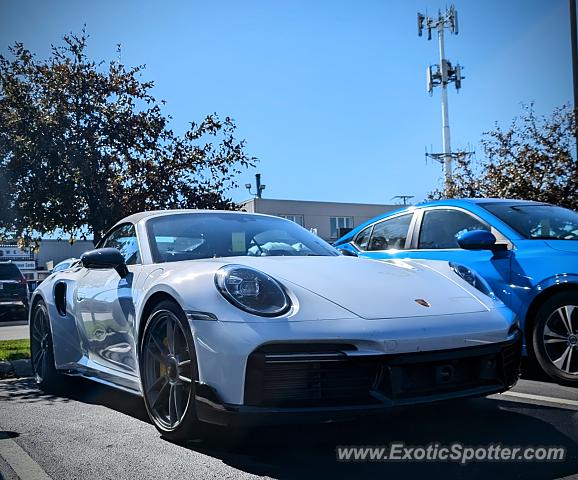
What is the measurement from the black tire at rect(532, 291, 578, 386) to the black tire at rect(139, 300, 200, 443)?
2.73m

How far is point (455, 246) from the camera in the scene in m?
5.91

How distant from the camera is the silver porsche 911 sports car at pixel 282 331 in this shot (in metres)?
3.11

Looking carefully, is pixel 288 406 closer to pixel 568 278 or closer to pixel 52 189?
pixel 568 278

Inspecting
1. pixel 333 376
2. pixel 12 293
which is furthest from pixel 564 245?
pixel 12 293

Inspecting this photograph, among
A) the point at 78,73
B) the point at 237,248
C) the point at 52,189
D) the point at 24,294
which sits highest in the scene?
the point at 78,73

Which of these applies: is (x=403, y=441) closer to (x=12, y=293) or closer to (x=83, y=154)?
(x=83, y=154)

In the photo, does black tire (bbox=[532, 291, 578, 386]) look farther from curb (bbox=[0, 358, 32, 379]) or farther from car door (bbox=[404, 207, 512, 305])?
curb (bbox=[0, 358, 32, 379])

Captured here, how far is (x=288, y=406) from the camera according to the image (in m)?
3.09

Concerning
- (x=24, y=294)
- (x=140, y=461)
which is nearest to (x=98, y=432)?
(x=140, y=461)

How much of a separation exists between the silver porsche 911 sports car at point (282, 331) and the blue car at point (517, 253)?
71cm

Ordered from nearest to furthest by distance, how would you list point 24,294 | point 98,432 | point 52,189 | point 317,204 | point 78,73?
point 98,432
point 52,189
point 78,73
point 24,294
point 317,204

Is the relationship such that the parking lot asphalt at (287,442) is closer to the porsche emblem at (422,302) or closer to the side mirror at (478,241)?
the porsche emblem at (422,302)

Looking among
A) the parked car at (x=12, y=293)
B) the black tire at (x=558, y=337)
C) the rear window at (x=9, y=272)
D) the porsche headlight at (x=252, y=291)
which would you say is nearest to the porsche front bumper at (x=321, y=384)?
the porsche headlight at (x=252, y=291)

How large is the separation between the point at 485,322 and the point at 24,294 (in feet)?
55.8
